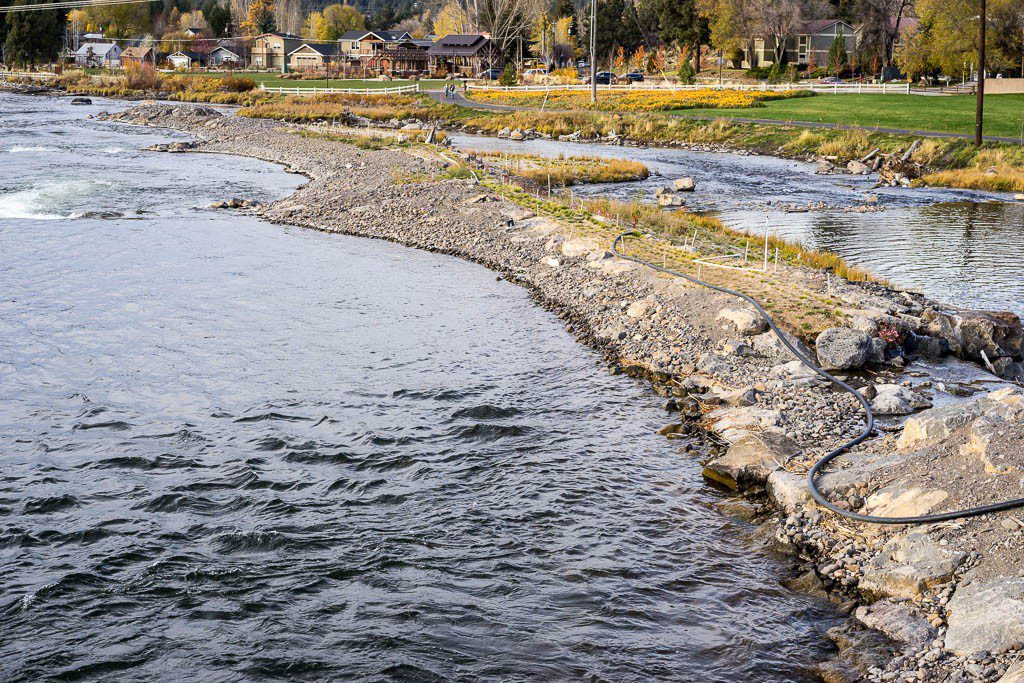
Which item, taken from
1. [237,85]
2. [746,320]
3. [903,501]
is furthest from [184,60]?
[903,501]

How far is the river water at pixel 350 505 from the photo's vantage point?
10.0 m

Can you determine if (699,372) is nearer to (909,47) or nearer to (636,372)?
(636,372)

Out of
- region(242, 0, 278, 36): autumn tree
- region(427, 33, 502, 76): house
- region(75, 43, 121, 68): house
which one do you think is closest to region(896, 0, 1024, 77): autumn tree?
region(427, 33, 502, 76): house

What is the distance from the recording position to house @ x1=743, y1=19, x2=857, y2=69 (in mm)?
115938

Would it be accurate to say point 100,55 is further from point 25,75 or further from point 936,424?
point 936,424

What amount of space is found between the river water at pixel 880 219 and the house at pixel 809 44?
67.3 metres

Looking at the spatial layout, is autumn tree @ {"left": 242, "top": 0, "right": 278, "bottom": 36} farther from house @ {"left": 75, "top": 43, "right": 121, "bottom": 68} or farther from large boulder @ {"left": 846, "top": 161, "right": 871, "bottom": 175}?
large boulder @ {"left": 846, "top": 161, "right": 871, "bottom": 175}

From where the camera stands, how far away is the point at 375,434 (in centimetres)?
1559

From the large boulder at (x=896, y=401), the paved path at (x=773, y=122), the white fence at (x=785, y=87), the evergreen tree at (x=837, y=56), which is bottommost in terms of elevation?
the large boulder at (x=896, y=401)

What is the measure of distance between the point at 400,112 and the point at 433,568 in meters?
71.3

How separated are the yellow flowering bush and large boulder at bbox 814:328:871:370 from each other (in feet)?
198

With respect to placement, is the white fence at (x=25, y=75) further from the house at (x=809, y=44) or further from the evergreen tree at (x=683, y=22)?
the house at (x=809, y=44)

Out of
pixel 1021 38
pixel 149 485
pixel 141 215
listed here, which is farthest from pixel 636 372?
pixel 1021 38

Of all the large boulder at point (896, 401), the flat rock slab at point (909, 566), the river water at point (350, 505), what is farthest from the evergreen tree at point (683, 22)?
→ the flat rock slab at point (909, 566)
